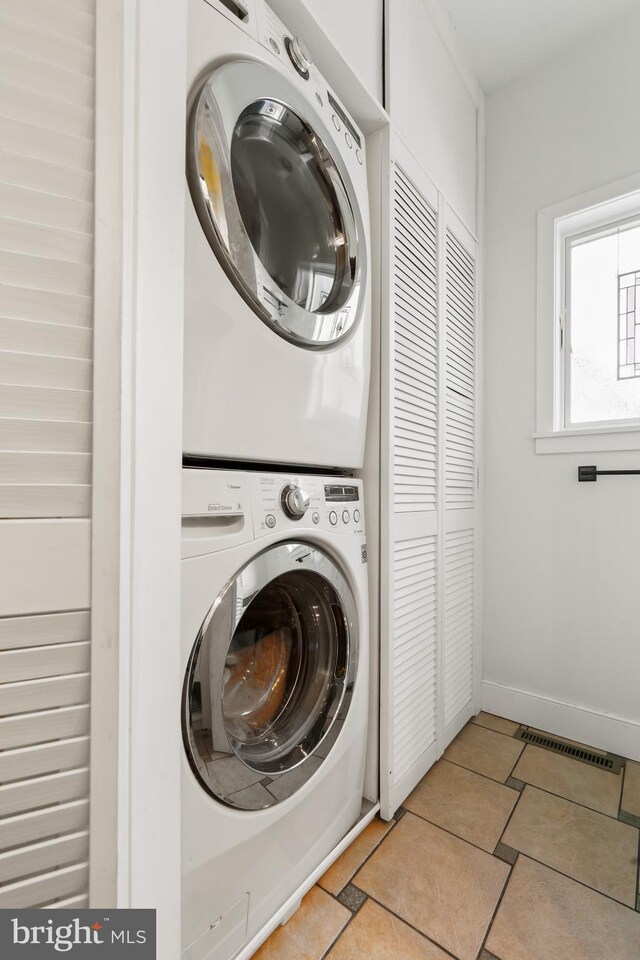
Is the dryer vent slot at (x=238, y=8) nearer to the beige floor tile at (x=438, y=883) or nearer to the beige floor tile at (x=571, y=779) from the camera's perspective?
the beige floor tile at (x=438, y=883)

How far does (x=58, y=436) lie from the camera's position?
0.51m

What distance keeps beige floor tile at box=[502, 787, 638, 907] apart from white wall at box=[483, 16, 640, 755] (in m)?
0.43

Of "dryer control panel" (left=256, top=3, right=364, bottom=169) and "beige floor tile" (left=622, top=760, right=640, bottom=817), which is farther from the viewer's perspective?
"beige floor tile" (left=622, top=760, right=640, bottom=817)

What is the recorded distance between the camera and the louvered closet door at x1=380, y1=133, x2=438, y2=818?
1222mm

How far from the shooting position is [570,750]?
161 centimetres

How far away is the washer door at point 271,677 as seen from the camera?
2.42 ft

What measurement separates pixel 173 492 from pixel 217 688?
14.6 inches

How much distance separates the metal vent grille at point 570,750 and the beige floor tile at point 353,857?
73 cm

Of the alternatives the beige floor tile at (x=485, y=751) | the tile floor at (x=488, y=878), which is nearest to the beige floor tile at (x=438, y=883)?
the tile floor at (x=488, y=878)

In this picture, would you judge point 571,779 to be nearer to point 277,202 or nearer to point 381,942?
point 381,942

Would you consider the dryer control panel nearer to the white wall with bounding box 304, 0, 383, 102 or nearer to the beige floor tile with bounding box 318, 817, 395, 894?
the white wall with bounding box 304, 0, 383, 102

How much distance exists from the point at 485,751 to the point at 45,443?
5.70 ft

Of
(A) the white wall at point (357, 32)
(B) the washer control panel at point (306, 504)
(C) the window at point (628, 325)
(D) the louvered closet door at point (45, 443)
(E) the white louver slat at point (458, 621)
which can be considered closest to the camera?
(D) the louvered closet door at point (45, 443)

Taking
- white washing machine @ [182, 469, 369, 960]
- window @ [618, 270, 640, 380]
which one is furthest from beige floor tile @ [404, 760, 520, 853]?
window @ [618, 270, 640, 380]
